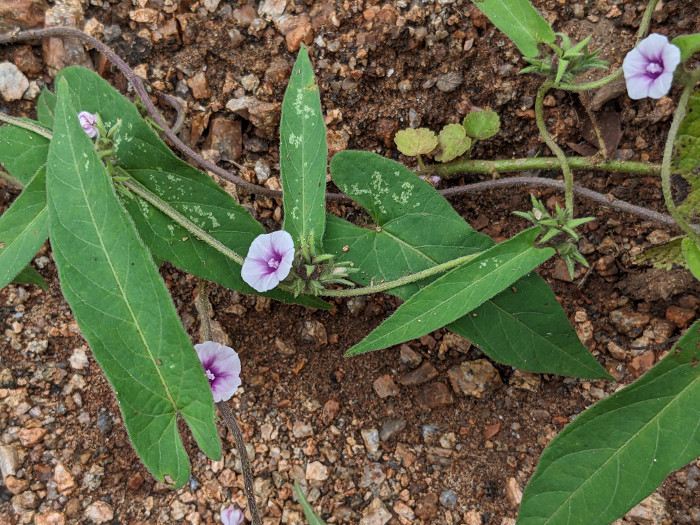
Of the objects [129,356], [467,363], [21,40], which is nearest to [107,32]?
[21,40]

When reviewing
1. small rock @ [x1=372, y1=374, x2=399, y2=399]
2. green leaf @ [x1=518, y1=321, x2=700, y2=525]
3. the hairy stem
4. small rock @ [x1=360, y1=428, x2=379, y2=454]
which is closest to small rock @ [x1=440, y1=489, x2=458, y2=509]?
small rock @ [x1=360, y1=428, x2=379, y2=454]

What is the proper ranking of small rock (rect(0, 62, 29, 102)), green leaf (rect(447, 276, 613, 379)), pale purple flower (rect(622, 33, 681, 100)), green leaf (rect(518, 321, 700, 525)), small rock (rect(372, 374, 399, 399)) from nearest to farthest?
pale purple flower (rect(622, 33, 681, 100)) < green leaf (rect(518, 321, 700, 525)) < green leaf (rect(447, 276, 613, 379)) < small rock (rect(372, 374, 399, 399)) < small rock (rect(0, 62, 29, 102))

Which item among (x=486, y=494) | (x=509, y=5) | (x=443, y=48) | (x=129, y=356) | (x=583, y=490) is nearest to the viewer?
(x=129, y=356)

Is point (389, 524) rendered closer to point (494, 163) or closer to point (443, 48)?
point (494, 163)

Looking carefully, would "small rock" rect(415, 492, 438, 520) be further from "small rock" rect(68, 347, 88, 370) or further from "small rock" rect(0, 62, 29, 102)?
"small rock" rect(0, 62, 29, 102)

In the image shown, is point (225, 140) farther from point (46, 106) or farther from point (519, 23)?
point (519, 23)

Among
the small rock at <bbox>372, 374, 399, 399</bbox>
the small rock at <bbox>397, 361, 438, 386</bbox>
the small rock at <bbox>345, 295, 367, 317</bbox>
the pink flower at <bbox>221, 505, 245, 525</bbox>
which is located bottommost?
the pink flower at <bbox>221, 505, 245, 525</bbox>

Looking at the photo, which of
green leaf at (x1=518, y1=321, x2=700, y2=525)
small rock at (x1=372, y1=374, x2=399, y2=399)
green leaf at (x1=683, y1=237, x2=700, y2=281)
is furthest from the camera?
small rock at (x1=372, y1=374, x2=399, y2=399)

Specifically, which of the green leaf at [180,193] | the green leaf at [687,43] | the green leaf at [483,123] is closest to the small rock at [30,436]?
the green leaf at [180,193]
